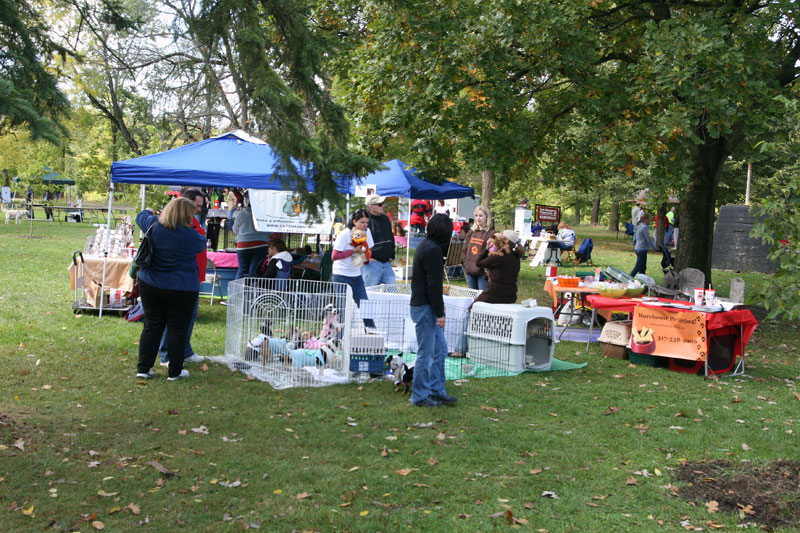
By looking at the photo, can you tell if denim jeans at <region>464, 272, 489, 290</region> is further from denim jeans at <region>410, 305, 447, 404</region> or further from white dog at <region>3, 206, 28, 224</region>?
white dog at <region>3, 206, 28, 224</region>

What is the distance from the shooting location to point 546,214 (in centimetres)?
2869

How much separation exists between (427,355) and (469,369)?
5.66ft

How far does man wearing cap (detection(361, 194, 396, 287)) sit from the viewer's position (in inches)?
410

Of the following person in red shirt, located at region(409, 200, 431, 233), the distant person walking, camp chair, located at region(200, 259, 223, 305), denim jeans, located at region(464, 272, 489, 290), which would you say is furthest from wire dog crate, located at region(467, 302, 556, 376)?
person in red shirt, located at region(409, 200, 431, 233)

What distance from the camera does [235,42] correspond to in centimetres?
562

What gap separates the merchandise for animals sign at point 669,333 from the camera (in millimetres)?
8242

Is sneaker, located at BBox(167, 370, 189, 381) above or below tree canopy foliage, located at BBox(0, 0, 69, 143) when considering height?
below

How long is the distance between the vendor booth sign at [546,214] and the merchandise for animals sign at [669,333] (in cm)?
1983

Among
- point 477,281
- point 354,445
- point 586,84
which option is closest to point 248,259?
point 477,281

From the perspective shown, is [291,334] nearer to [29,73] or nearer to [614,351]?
[29,73]

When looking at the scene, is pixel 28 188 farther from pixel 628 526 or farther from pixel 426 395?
pixel 628 526

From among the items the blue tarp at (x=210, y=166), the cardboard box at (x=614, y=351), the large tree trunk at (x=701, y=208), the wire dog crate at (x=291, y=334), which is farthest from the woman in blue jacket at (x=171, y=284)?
the large tree trunk at (x=701, y=208)

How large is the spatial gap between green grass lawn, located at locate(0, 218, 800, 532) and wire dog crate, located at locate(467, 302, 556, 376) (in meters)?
0.27

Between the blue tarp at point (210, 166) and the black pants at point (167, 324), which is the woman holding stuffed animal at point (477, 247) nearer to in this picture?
the blue tarp at point (210, 166)
